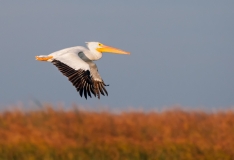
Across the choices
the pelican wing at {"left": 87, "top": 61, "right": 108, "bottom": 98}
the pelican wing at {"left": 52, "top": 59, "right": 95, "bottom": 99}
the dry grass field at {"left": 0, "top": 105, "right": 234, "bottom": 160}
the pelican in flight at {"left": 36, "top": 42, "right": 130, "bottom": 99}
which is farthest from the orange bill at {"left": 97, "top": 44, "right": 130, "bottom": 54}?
the dry grass field at {"left": 0, "top": 105, "right": 234, "bottom": 160}

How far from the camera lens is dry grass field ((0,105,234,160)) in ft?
27.2

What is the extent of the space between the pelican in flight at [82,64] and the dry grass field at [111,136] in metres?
1.44

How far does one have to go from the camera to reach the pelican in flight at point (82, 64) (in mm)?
10812

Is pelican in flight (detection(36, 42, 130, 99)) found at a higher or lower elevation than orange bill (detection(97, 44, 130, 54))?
lower

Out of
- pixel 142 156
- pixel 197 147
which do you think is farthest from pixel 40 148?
pixel 197 147

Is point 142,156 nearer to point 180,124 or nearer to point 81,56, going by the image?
point 180,124

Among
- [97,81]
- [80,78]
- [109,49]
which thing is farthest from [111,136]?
[109,49]

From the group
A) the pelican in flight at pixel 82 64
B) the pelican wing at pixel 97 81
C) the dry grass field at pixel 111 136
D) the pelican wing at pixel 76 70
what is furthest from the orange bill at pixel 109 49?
the dry grass field at pixel 111 136

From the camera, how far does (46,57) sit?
1180cm

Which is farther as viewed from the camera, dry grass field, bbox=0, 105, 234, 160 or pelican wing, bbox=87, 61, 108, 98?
pelican wing, bbox=87, 61, 108, 98

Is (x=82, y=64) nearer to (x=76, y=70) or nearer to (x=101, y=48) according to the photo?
(x=76, y=70)

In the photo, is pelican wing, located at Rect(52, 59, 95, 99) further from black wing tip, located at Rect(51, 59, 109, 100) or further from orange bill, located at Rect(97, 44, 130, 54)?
orange bill, located at Rect(97, 44, 130, 54)

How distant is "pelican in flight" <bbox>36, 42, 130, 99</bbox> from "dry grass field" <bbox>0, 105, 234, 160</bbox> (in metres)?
1.44

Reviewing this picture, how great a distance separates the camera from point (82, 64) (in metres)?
11.0
